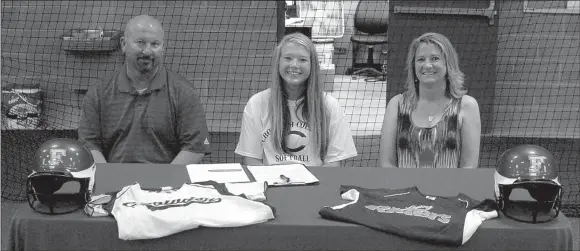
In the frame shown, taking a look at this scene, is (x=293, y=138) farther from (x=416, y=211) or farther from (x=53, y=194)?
(x=53, y=194)

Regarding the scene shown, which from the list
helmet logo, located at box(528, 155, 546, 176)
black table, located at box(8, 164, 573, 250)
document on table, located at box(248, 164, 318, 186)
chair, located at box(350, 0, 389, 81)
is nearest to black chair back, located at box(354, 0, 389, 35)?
chair, located at box(350, 0, 389, 81)

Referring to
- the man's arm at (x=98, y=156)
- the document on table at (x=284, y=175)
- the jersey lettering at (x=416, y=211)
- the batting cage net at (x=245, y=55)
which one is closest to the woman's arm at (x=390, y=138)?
the document on table at (x=284, y=175)

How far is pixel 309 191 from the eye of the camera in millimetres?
2359

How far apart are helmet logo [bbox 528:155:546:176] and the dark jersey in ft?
0.51

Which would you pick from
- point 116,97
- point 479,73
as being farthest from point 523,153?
point 479,73

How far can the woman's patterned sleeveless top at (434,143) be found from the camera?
10.3ft

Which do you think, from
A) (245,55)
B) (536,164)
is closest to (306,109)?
(536,164)

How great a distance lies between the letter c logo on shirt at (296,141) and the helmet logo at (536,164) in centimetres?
127

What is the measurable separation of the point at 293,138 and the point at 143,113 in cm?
71

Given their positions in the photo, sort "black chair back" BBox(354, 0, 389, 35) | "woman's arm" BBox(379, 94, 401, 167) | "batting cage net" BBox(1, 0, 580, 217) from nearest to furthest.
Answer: "woman's arm" BBox(379, 94, 401, 167) < "batting cage net" BBox(1, 0, 580, 217) < "black chair back" BBox(354, 0, 389, 35)

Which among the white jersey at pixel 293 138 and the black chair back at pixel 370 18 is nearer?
the white jersey at pixel 293 138

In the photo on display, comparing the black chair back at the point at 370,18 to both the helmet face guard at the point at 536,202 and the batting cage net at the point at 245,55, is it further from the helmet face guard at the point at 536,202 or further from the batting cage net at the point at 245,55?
the helmet face guard at the point at 536,202

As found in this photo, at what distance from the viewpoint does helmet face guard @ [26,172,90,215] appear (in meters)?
2.07

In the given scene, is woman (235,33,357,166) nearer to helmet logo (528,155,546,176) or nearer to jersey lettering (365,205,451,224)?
jersey lettering (365,205,451,224)
